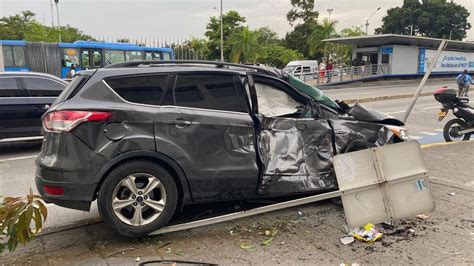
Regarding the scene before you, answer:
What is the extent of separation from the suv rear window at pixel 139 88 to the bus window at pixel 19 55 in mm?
21411

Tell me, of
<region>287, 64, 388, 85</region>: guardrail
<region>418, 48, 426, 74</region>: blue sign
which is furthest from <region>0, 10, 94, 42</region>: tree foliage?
<region>418, 48, 426, 74</region>: blue sign

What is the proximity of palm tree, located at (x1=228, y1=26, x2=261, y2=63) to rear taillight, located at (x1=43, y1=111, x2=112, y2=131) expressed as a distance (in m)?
39.6

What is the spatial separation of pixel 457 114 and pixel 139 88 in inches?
296

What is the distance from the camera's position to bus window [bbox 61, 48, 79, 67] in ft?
76.0

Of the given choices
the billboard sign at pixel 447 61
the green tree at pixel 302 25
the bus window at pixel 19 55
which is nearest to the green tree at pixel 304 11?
the green tree at pixel 302 25

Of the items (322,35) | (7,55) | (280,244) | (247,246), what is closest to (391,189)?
(280,244)

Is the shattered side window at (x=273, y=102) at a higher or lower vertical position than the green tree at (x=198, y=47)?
A: lower

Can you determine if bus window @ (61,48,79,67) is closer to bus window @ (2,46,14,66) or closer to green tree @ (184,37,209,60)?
bus window @ (2,46,14,66)

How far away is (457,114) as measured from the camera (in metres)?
8.62

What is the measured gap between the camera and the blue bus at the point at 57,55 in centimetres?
2172

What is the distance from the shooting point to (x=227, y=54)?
1903 inches

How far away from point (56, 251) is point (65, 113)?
50.2 inches

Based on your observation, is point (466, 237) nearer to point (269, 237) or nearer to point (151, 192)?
point (269, 237)

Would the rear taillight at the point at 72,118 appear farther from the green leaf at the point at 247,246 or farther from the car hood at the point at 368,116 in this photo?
the car hood at the point at 368,116
